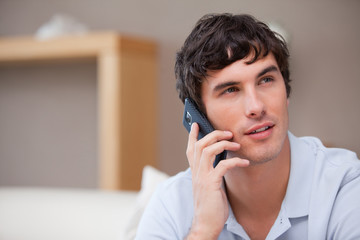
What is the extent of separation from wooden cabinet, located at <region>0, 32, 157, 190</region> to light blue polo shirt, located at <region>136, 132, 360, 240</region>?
175cm

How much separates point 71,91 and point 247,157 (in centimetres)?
280

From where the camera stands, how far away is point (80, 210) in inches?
77.6

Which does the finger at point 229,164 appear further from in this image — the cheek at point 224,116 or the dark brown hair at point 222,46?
the dark brown hair at point 222,46

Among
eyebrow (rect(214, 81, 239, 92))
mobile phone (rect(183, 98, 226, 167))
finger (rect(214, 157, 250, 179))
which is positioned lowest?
finger (rect(214, 157, 250, 179))

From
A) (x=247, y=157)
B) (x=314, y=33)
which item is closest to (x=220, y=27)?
(x=247, y=157)

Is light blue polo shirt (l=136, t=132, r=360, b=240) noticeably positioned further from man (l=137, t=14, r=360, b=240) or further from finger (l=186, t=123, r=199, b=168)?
finger (l=186, t=123, r=199, b=168)

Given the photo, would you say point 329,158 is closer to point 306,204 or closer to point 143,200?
point 306,204

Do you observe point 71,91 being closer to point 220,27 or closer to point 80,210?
point 80,210

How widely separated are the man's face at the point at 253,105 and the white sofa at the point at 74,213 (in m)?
0.57

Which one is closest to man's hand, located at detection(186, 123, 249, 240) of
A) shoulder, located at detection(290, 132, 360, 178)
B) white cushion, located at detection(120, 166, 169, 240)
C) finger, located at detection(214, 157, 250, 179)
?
finger, located at detection(214, 157, 250, 179)

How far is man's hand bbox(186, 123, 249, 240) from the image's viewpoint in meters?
1.32

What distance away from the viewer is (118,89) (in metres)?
3.19

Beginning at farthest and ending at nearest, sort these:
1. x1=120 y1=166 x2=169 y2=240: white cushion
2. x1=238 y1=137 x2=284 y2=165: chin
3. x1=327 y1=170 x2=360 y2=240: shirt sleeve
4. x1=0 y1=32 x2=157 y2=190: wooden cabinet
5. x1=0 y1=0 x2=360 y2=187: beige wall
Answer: x1=0 y1=32 x2=157 y2=190: wooden cabinet, x1=0 y1=0 x2=360 y2=187: beige wall, x1=120 y1=166 x2=169 y2=240: white cushion, x1=238 y1=137 x2=284 y2=165: chin, x1=327 y1=170 x2=360 y2=240: shirt sleeve

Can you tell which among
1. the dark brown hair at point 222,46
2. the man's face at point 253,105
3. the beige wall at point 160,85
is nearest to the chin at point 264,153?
the man's face at point 253,105
